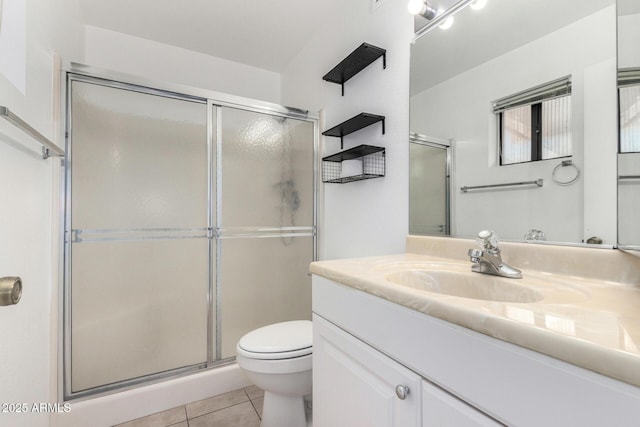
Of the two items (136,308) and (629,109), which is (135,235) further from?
(629,109)

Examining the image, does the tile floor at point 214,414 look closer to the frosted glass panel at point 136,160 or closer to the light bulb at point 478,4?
the frosted glass panel at point 136,160

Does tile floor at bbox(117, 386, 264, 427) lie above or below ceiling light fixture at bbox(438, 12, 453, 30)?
below

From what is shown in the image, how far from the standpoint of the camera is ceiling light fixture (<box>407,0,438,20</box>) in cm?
125

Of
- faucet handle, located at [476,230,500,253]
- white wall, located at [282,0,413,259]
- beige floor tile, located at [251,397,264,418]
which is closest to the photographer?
faucet handle, located at [476,230,500,253]

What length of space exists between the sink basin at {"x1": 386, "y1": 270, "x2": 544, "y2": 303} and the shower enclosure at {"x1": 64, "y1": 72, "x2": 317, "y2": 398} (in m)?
1.19

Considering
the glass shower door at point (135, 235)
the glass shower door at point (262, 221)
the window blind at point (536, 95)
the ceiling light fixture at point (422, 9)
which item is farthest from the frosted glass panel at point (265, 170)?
the window blind at point (536, 95)

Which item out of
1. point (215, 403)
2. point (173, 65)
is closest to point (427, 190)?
point (215, 403)

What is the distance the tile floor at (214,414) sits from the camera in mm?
1470

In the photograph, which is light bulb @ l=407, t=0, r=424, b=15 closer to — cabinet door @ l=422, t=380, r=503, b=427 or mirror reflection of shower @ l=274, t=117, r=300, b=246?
mirror reflection of shower @ l=274, t=117, r=300, b=246

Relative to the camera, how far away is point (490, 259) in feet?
2.83

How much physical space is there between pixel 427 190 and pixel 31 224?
5.27 feet

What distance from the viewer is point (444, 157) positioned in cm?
125

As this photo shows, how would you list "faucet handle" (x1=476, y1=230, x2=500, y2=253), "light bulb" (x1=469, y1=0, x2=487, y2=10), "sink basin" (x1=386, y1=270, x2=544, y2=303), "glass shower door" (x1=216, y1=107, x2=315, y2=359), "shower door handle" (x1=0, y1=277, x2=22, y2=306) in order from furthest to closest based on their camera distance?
"glass shower door" (x1=216, y1=107, x2=315, y2=359) → "light bulb" (x1=469, y1=0, x2=487, y2=10) → "faucet handle" (x1=476, y1=230, x2=500, y2=253) → "sink basin" (x1=386, y1=270, x2=544, y2=303) → "shower door handle" (x1=0, y1=277, x2=22, y2=306)

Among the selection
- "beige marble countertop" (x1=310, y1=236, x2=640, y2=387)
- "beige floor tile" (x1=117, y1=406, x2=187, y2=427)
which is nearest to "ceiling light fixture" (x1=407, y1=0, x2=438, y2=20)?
"beige marble countertop" (x1=310, y1=236, x2=640, y2=387)
